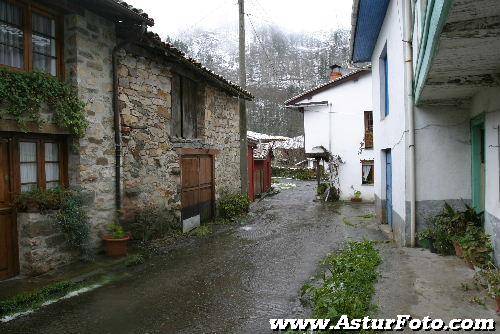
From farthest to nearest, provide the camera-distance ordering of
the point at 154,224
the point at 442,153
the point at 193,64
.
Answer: the point at 193,64 < the point at 154,224 < the point at 442,153

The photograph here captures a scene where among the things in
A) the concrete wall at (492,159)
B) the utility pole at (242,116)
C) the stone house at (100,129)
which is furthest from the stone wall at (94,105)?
the utility pole at (242,116)

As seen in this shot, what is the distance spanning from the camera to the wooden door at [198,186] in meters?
9.85

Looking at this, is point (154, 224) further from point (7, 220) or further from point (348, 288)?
point (348, 288)

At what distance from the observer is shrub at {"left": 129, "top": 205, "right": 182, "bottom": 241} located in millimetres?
7812

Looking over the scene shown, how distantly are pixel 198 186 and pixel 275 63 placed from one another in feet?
181

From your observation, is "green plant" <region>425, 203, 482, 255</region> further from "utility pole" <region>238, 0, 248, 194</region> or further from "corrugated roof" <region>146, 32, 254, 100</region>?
"utility pole" <region>238, 0, 248, 194</region>

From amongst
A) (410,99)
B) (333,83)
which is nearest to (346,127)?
(333,83)

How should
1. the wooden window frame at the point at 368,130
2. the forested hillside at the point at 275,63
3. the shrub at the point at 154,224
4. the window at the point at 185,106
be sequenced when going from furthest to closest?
the forested hillside at the point at 275,63 → the wooden window frame at the point at 368,130 → the window at the point at 185,106 → the shrub at the point at 154,224

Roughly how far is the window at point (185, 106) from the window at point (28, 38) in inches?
140

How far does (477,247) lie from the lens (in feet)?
16.9

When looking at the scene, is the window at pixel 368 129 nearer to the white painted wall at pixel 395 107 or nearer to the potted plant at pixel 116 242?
the white painted wall at pixel 395 107

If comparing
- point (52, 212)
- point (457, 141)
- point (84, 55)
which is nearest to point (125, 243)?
point (52, 212)

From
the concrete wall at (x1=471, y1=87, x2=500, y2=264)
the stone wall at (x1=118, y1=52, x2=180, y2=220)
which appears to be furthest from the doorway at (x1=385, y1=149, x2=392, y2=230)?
the stone wall at (x1=118, y1=52, x2=180, y2=220)

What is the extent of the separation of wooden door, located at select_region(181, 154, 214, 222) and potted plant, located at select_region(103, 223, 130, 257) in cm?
275
